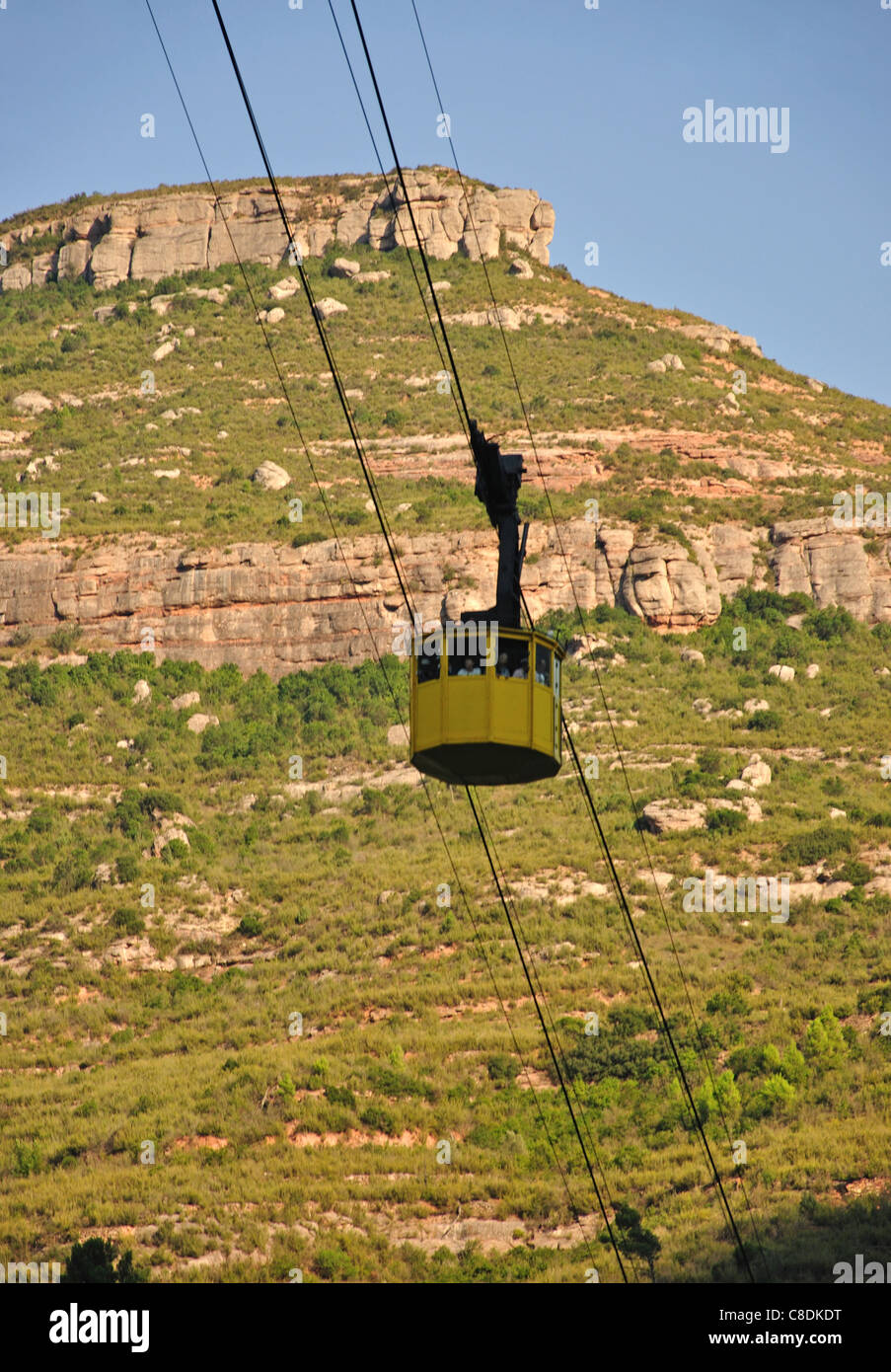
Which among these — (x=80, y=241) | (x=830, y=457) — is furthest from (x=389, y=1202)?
(x=80, y=241)

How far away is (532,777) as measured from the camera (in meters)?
19.3

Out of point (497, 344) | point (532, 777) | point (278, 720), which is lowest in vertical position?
point (278, 720)

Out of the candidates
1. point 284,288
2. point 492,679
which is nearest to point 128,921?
point 492,679

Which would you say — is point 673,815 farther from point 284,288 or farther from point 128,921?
point 284,288

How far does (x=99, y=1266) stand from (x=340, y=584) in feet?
156

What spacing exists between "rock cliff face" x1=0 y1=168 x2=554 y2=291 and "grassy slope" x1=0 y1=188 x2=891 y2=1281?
34370mm

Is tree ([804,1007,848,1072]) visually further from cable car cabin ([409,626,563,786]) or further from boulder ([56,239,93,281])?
boulder ([56,239,93,281])

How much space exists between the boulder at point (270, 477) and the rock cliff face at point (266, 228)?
→ 37.2m

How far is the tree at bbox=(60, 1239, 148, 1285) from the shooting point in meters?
29.5

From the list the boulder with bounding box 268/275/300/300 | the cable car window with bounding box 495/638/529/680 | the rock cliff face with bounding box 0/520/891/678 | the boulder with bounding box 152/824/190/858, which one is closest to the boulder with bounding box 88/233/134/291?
the boulder with bounding box 268/275/300/300

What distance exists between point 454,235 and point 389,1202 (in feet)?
312

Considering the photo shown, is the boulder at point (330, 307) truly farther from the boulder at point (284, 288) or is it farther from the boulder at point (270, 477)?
the boulder at point (270, 477)

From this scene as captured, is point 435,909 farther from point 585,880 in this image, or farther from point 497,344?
point 497,344

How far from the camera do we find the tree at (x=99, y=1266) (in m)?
29.5
